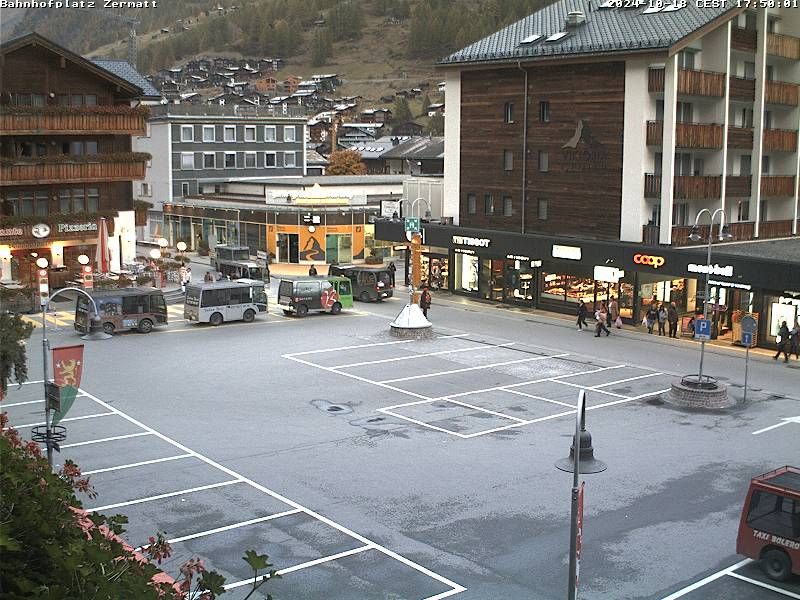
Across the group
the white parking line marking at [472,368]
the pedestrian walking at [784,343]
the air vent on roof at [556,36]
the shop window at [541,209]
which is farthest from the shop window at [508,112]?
the pedestrian walking at [784,343]

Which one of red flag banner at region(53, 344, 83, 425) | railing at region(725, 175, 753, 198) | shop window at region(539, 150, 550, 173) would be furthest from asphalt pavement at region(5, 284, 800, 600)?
shop window at region(539, 150, 550, 173)

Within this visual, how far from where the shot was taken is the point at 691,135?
156 ft

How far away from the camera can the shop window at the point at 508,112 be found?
53.0m

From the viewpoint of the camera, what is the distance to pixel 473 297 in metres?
55.6

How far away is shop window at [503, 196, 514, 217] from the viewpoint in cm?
5372

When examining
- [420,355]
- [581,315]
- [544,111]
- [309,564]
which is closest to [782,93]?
[544,111]

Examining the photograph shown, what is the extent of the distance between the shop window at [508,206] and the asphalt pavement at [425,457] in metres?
12.3

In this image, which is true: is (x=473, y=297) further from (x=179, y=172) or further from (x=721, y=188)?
(x=179, y=172)

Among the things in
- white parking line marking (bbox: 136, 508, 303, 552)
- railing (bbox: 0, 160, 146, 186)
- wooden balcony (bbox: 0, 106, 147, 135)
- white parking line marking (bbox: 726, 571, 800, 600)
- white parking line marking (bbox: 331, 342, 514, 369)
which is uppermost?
wooden balcony (bbox: 0, 106, 147, 135)

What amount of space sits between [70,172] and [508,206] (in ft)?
78.4

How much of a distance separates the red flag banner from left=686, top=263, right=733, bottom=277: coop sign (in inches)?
1095

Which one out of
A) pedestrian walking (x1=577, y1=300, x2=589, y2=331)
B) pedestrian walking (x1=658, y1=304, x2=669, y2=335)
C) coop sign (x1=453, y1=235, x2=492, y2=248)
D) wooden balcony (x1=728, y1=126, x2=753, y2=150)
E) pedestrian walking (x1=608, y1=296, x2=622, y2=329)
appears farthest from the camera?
coop sign (x1=453, y1=235, x2=492, y2=248)

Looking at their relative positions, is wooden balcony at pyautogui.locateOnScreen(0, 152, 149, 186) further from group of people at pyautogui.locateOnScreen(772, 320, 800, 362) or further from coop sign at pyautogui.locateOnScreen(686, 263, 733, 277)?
group of people at pyautogui.locateOnScreen(772, 320, 800, 362)

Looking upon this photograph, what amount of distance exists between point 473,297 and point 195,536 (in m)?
37.0
